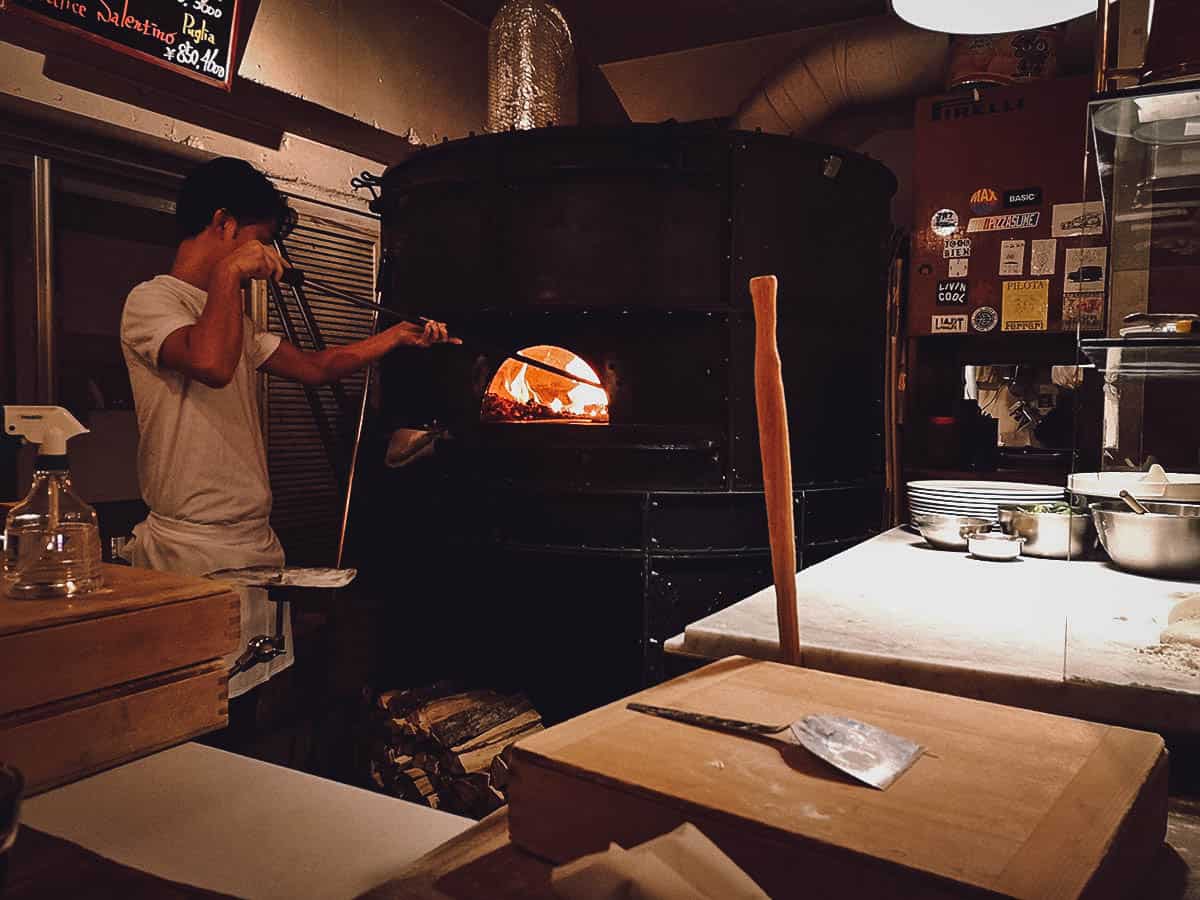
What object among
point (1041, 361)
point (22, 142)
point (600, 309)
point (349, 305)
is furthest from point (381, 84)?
point (1041, 361)

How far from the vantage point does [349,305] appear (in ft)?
17.3

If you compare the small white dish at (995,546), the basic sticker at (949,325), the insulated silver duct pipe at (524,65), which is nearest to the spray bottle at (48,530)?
the small white dish at (995,546)

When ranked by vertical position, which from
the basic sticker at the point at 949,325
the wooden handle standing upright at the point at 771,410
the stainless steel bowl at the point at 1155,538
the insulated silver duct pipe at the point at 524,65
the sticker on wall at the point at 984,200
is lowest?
the stainless steel bowl at the point at 1155,538

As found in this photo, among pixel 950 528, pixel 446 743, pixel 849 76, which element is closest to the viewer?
pixel 950 528

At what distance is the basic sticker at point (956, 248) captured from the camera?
4.96 meters

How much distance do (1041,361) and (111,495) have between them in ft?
17.1

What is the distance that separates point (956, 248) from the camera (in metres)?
4.99

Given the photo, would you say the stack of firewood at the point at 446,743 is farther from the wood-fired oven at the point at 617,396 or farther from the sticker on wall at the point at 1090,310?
the sticker on wall at the point at 1090,310

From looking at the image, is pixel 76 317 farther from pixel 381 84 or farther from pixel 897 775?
pixel 897 775

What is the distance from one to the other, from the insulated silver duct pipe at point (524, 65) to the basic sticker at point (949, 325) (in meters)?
2.55

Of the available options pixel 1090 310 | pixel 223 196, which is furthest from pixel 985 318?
pixel 223 196

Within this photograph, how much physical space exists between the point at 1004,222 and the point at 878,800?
4.83m

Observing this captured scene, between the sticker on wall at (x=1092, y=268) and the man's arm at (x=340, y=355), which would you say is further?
the man's arm at (x=340, y=355)

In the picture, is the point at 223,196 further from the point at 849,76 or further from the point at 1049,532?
the point at 849,76
